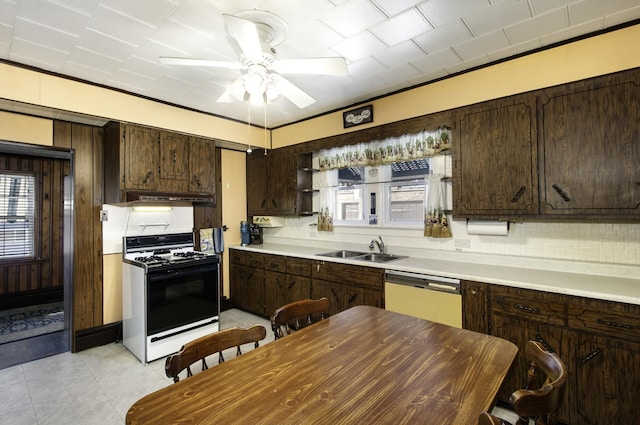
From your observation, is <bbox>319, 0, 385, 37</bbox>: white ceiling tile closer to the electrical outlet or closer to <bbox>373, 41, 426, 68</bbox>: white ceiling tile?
<bbox>373, 41, 426, 68</bbox>: white ceiling tile

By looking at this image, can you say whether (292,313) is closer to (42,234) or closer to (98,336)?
(98,336)

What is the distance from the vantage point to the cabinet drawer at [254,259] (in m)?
4.06

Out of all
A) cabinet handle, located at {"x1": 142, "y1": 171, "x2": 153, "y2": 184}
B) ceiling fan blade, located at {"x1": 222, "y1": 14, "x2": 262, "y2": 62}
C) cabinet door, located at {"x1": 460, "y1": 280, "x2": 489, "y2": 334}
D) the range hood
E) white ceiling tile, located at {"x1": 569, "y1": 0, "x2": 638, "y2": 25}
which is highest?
white ceiling tile, located at {"x1": 569, "y1": 0, "x2": 638, "y2": 25}

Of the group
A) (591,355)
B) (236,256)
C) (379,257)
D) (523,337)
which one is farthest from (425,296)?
(236,256)

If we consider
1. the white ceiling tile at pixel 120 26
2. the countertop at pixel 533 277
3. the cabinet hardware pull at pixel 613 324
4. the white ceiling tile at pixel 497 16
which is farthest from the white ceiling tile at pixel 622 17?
the white ceiling tile at pixel 120 26

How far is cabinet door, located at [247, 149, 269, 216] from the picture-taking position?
14.8ft

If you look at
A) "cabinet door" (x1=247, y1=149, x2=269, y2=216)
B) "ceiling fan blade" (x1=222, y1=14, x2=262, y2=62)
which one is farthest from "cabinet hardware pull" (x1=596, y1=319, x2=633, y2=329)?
"cabinet door" (x1=247, y1=149, x2=269, y2=216)

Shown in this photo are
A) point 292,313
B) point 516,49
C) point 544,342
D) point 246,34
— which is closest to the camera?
point 246,34

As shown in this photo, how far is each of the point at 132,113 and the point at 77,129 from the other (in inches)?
24.3

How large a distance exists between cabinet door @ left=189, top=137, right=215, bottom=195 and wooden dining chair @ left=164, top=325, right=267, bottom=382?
2.62m

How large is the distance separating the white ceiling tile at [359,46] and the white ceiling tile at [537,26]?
91 cm

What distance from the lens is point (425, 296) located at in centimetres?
259

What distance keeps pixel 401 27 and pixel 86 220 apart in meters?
3.56

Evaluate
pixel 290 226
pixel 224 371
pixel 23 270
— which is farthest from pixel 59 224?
pixel 224 371
